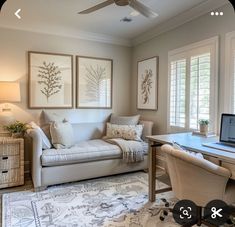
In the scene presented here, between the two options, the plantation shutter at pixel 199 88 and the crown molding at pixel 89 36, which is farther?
the crown molding at pixel 89 36

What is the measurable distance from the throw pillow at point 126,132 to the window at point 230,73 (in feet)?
4.89

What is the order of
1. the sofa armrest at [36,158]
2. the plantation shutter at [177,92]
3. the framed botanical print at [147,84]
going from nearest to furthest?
the sofa armrest at [36,158]
the plantation shutter at [177,92]
the framed botanical print at [147,84]

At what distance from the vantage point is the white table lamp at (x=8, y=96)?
10.6ft

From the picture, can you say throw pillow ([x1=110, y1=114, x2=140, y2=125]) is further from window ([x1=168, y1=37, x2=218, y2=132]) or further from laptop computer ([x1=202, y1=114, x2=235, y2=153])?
laptop computer ([x1=202, y1=114, x2=235, y2=153])

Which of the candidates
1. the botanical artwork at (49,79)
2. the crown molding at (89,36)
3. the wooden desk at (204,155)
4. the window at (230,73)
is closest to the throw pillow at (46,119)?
the botanical artwork at (49,79)

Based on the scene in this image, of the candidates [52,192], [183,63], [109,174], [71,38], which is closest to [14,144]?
[52,192]

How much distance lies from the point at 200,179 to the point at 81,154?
1.84 metres

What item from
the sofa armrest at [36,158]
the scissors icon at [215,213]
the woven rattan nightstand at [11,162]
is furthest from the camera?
the woven rattan nightstand at [11,162]

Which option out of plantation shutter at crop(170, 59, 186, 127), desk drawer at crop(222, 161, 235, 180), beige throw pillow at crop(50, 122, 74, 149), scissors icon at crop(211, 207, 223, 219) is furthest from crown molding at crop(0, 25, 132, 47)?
scissors icon at crop(211, 207, 223, 219)

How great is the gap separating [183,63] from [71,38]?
210cm

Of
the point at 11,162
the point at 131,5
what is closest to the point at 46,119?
the point at 11,162

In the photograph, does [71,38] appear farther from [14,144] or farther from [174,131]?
[174,131]

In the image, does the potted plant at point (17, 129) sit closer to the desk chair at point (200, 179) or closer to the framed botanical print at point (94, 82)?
the framed botanical print at point (94, 82)

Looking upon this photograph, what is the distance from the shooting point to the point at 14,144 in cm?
306
